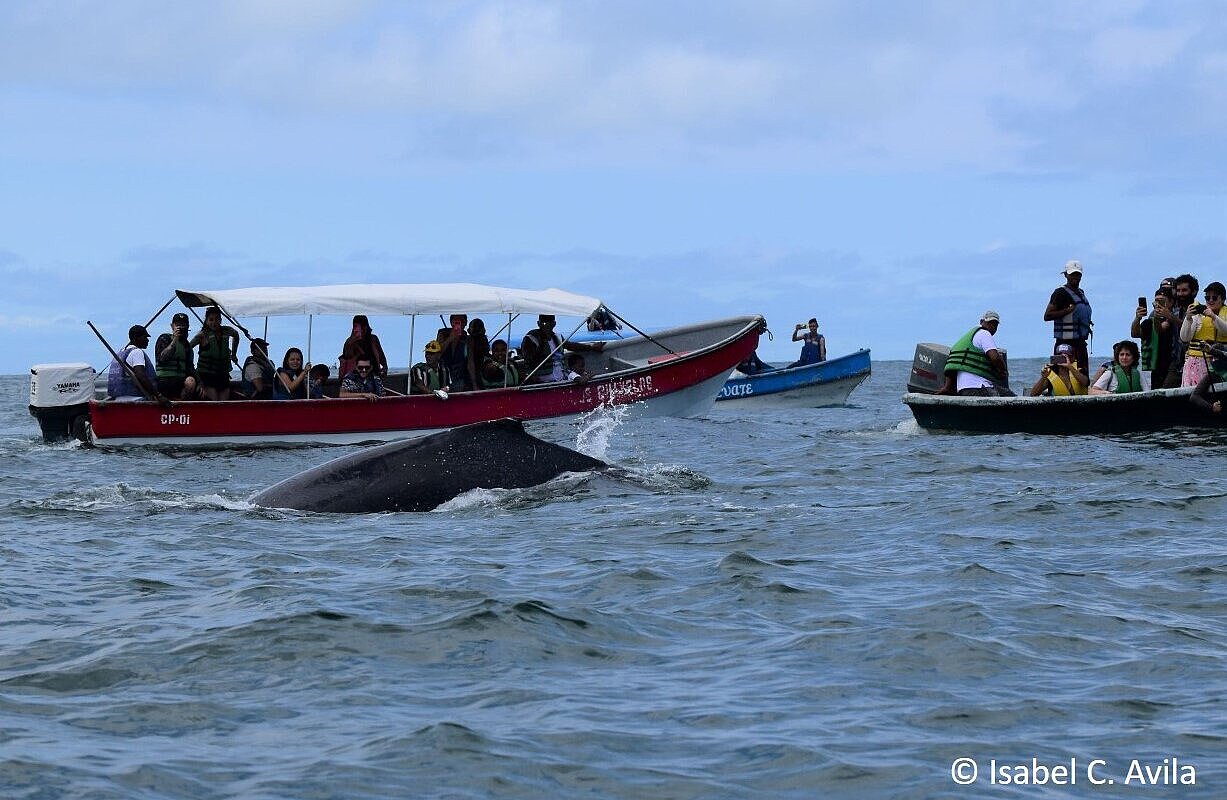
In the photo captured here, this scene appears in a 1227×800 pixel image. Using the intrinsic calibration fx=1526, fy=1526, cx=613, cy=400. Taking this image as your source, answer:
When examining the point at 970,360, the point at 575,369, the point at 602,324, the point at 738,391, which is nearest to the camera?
the point at 970,360

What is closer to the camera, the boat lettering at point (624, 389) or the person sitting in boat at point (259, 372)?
the person sitting in boat at point (259, 372)

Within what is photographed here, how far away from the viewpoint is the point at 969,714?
630cm

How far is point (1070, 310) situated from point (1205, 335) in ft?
8.22

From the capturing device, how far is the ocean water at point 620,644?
5688 mm

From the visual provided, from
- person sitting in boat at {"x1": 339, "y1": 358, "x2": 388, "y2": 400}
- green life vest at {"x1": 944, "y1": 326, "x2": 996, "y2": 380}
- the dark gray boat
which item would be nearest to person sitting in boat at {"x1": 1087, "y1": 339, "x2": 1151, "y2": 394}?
the dark gray boat

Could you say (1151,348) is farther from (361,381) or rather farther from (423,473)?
(361,381)

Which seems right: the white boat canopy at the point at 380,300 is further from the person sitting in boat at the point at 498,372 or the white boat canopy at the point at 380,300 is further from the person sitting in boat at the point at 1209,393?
the person sitting in boat at the point at 1209,393

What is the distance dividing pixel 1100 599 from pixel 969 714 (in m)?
2.82

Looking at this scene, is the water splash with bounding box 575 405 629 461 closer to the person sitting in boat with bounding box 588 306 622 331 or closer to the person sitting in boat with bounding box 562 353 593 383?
the person sitting in boat with bounding box 562 353 593 383

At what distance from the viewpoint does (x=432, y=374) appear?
23938 mm

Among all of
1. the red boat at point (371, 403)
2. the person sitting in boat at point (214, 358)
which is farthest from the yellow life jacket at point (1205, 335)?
the person sitting in boat at point (214, 358)

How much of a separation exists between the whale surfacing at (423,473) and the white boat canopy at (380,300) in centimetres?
992

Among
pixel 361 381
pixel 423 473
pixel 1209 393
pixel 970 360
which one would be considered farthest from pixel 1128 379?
pixel 361 381

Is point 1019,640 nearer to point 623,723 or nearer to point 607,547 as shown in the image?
point 623,723
